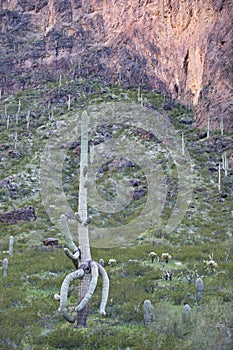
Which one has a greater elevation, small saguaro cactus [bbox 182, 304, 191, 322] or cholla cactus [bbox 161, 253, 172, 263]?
cholla cactus [bbox 161, 253, 172, 263]

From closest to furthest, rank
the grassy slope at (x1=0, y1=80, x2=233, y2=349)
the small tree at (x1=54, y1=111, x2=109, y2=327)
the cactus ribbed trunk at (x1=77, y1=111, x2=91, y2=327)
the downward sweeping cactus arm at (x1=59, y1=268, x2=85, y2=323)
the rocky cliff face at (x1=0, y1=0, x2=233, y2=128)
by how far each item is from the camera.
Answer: the downward sweeping cactus arm at (x1=59, y1=268, x2=85, y2=323) < the grassy slope at (x1=0, y1=80, x2=233, y2=349) < the small tree at (x1=54, y1=111, x2=109, y2=327) < the cactus ribbed trunk at (x1=77, y1=111, x2=91, y2=327) < the rocky cliff face at (x1=0, y1=0, x2=233, y2=128)

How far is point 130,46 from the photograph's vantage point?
51844 millimetres

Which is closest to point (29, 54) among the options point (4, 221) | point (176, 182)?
point (176, 182)

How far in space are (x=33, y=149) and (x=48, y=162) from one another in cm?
269

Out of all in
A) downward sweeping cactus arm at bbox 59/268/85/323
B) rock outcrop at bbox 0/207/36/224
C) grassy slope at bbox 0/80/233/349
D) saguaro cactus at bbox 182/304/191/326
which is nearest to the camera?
downward sweeping cactus arm at bbox 59/268/85/323

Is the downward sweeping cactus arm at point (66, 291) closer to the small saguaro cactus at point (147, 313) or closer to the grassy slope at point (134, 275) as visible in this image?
the grassy slope at point (134, 275)

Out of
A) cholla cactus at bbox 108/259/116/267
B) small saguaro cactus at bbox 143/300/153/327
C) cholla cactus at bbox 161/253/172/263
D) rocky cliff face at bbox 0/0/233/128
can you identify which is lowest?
small saguaro cactus at bbox 143/300/153/327

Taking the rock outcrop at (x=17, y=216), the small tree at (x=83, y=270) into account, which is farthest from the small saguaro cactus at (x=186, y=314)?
the rock outcrop at (x=17, y=216)

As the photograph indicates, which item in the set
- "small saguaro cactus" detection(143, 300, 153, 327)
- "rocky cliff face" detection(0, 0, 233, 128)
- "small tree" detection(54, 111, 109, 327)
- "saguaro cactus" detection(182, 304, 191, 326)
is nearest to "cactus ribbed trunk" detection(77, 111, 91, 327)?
"small tree" detection(54, 111, 109, 327)

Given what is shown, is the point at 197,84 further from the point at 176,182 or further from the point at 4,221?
the point at 4,221

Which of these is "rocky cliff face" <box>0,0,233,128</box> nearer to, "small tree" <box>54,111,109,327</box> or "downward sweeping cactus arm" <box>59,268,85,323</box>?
"small tree" <box>54,111,109,327</box>

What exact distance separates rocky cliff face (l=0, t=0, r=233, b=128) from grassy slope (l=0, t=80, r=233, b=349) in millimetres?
7724

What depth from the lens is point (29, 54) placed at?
58219 mm

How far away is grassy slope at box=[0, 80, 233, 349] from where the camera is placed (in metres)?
8.12
